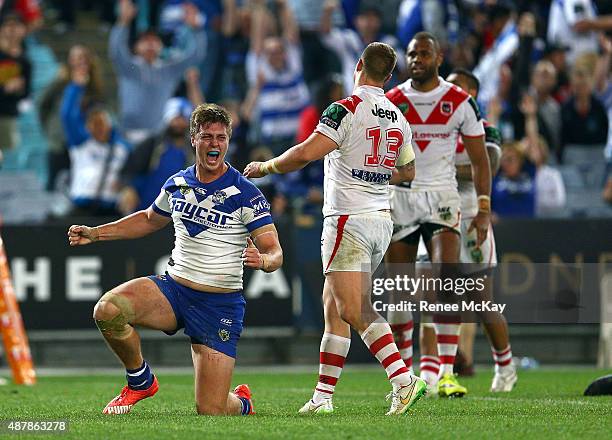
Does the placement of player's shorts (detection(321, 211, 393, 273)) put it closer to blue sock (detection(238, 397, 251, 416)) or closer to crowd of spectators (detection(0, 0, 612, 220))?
blue sock (detection(238, 397, 251, 416))

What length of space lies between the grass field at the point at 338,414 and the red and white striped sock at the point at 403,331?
42 cm

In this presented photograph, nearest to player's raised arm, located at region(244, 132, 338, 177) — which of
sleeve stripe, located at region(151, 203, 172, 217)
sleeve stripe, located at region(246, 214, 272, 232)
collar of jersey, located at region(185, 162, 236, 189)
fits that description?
collar of jersey, located at region(185, 162, 236, 189)

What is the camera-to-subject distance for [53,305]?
14.3m

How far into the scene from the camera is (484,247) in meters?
10.3

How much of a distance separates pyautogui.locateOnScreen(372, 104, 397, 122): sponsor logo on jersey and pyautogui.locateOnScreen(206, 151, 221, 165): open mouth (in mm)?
1026

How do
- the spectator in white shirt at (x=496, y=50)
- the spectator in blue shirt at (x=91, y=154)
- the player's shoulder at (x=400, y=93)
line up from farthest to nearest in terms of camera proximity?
the spectator in white shirt at (x=496, y=50)
the spectator in blue shirt at (x=91, y=154)
the player's shoulder at (x=400, y=93)

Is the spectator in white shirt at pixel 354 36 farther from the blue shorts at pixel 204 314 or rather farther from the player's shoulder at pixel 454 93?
the blue shorts at pixel 204 314

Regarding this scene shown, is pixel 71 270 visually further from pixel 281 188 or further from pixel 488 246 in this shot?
pixel 488 246

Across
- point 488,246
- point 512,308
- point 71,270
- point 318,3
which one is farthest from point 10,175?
point 488,246

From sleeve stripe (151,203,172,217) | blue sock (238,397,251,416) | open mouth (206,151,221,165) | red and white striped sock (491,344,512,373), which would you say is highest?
open mouth (206,151,221,165)

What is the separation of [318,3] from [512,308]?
22.0 ft

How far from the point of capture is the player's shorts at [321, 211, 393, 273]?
7797mm

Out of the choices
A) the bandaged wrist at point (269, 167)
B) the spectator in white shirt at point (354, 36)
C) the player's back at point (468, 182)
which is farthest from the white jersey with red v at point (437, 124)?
the spectator in white shirt at point (354, 36)

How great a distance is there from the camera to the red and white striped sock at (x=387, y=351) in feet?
25.0
